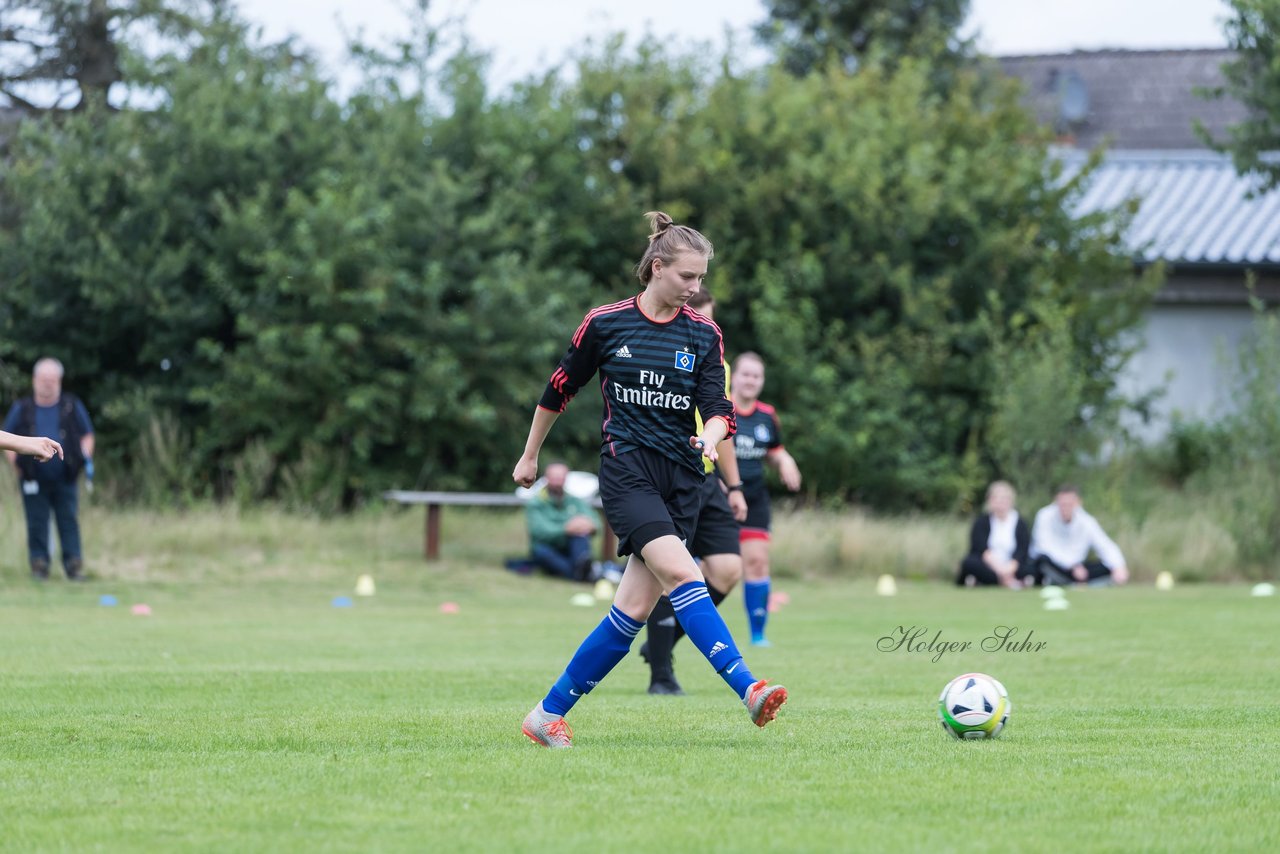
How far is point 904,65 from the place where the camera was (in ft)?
89.0

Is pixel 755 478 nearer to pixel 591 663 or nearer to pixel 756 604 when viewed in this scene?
pixel 756 604

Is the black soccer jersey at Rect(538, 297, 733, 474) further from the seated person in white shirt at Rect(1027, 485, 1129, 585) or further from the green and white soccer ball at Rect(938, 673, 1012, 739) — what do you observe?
the seated person in white shirt at Rect(1027, 485, 1129, 585)

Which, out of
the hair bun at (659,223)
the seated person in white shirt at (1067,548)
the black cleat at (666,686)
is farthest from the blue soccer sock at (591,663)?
the seated person in white shirt at (1067,548)

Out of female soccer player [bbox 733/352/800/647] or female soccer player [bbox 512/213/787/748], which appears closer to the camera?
female soccer player [bbox 512/213/787/748]

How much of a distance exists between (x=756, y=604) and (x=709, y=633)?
5.61m

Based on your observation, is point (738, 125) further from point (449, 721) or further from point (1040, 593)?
point (449, 721)

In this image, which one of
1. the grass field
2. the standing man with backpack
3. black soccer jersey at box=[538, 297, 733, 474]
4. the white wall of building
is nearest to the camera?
the grass field

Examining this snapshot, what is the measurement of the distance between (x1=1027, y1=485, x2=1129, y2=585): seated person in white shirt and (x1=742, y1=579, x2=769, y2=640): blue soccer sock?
8487 mm

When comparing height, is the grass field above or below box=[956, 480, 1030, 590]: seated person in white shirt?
above

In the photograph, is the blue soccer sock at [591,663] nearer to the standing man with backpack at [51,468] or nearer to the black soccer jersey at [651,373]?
the black soccer jersey at [651,373]

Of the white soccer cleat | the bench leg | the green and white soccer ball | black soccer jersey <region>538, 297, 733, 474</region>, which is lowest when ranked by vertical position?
the bench leg

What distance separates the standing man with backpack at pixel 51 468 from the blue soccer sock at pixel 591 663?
1140cm

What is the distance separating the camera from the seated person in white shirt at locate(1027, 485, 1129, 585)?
1964 cm

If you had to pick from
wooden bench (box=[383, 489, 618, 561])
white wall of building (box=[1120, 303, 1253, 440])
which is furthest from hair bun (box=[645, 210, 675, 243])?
white wall of building (box=[1120, 303, 1253, 440])
